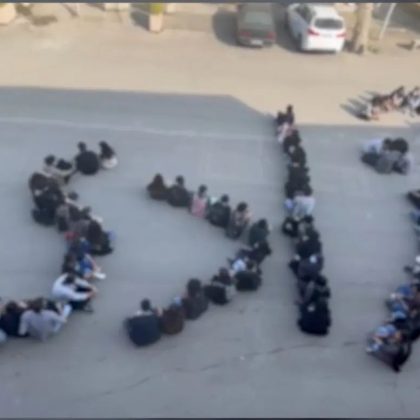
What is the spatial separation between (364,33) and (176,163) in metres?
8.50

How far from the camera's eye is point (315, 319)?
39.9ft

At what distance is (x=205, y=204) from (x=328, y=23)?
913 cm

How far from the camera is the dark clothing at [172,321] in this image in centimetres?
1188

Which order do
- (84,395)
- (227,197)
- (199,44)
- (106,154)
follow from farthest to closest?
(199,44), (106,154), (227,197), (84,395)

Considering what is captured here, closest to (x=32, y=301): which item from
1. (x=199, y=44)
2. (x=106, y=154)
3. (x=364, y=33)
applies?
(x=106, y=154)

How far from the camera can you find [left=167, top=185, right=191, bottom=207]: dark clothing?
1480 cm

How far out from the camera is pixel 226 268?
43.2 ft

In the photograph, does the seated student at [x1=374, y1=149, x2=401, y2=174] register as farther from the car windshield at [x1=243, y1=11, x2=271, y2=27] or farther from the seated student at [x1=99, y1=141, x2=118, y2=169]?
the car windshield at [x1=243, y1=11, x2=271, y2=27]

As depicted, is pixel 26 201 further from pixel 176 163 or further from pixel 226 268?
pixel 226 268

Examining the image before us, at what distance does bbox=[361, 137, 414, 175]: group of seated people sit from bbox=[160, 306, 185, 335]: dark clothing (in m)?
6.84

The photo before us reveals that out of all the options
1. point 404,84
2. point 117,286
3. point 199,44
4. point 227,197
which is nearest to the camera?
point 117,286

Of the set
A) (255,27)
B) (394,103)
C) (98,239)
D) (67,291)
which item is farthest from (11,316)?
(255,27)

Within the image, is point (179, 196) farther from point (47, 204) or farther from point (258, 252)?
point (47, 204)

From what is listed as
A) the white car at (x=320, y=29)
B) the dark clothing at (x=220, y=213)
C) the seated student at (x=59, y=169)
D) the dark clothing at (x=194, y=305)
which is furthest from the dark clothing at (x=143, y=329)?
the white car at (x=320, y=29)
